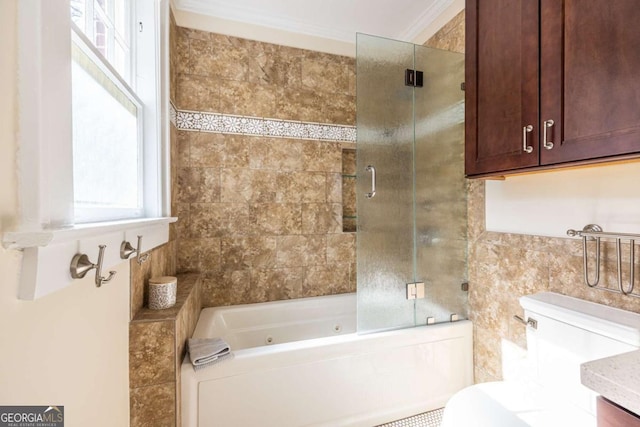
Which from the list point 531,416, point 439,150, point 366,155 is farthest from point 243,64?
point 531,416

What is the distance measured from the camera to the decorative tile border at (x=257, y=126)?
7.17 ft

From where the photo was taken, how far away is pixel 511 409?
43.1 inches

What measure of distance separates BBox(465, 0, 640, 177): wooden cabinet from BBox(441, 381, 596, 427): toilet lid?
948 millimetres

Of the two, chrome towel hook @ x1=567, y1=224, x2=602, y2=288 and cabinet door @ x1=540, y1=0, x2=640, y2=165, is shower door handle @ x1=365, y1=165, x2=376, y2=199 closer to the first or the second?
cabinet door @ x1=540, y1=0, x2=640, y2=165

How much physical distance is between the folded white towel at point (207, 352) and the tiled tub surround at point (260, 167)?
81 centimetres

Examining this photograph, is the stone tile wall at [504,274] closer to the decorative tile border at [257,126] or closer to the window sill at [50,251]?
the decorative tile border at [257,126]

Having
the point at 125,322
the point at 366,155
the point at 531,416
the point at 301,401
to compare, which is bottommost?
the point at 301,401

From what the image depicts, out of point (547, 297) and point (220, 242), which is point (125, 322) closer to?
point (220, 242)

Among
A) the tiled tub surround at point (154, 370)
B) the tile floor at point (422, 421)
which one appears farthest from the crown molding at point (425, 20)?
the tile floor at point (422, 421)

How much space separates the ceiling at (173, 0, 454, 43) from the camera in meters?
2.11

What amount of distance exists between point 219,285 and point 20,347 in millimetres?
1675

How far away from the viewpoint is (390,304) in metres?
1.79

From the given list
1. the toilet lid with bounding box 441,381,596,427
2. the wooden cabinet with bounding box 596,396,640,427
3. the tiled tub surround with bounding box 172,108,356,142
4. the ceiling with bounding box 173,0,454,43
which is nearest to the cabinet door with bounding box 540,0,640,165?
the wooden cabinet with bounding box 596,396,640,427

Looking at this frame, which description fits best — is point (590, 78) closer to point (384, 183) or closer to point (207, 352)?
point (384, 183)
